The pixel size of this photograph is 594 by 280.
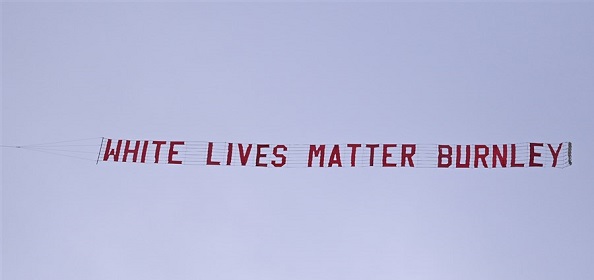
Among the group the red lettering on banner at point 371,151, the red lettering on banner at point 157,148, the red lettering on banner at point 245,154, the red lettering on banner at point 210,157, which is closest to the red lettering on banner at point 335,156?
the red lettering on banner at point 371,151

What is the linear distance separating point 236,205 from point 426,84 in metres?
1.18

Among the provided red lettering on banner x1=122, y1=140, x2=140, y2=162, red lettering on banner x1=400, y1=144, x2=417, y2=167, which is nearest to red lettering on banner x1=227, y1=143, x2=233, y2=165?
red lettering on banner x1=122, y1=140, x2=140, y2=162

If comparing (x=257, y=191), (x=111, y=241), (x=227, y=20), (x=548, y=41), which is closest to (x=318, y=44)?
(x=227, y=20)

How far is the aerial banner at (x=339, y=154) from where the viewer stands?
3.63 meters

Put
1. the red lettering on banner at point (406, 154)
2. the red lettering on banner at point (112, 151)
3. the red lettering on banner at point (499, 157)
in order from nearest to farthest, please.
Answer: the red lettering on banner at point (499, 157) → the red lettering on banner at point (406, 154) → the red lettering on banner at point (112, 151)

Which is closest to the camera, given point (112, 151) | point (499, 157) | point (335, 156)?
point (499, 157)

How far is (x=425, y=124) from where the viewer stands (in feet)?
12.3

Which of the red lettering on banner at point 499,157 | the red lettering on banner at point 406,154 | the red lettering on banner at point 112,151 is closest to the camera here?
the red lettering on banner at point 499,157

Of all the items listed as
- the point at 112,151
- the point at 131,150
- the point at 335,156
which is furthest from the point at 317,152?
the point at 112,151

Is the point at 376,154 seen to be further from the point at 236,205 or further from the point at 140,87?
the point at 140,87

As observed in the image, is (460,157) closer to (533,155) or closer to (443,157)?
(443,157)

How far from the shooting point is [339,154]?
3709 millimetres

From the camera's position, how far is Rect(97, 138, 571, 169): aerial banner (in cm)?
363

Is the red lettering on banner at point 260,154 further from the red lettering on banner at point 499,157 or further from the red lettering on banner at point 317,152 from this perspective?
the red lettering on banner at point 499,157
